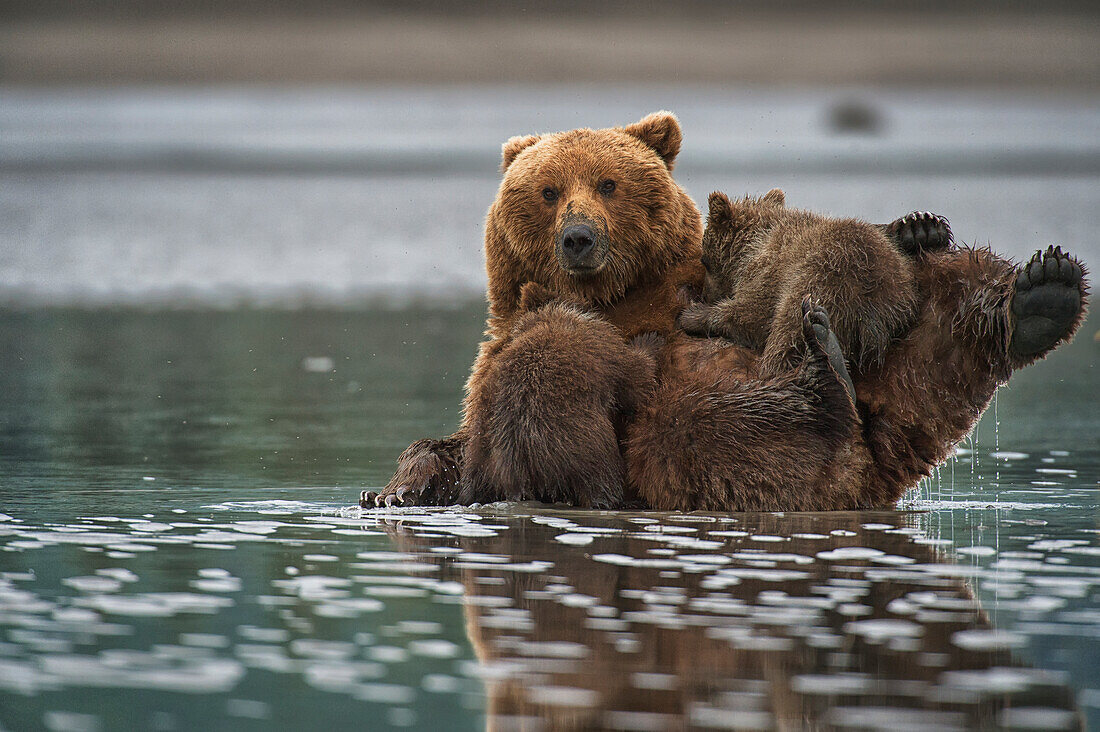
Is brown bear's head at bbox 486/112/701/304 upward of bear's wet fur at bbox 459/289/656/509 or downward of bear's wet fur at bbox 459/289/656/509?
Answer: upward

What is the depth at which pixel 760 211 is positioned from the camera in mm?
5273

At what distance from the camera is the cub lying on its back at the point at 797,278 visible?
15.7 ft

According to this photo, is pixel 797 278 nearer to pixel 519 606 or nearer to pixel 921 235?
pixel 921 235

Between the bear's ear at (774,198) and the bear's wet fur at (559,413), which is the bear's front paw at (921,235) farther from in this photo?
the bear's wet fur at (559,413)

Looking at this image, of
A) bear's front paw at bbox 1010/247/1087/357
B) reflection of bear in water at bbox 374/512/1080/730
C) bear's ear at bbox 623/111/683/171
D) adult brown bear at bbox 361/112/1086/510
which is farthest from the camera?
bear's ear at bbox 623/111/683/171

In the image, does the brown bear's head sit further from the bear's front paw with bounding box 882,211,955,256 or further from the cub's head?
the bear's front paw with bounding box 882,211,955,256

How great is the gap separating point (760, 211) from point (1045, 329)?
42.2 inches

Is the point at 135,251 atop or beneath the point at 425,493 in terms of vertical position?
atop

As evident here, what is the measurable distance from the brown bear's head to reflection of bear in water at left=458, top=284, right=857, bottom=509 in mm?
214

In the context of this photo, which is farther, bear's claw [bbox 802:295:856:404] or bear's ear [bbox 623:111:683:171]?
bear's ear [bbox 623:111:683:171]

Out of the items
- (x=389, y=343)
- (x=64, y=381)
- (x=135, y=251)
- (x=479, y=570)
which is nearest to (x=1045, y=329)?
(x=479, y=570)

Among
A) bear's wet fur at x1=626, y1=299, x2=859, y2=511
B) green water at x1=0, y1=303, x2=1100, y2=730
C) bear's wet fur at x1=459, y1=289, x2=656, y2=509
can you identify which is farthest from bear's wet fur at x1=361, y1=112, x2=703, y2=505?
bear's wet fur at x1=626, y1=299, x2=859, y2=511

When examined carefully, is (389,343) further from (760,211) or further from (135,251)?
(135,251)

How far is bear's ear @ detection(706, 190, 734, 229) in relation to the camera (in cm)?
520
